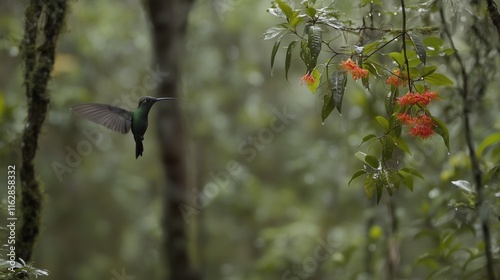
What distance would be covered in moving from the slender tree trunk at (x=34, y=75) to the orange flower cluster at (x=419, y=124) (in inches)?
44.6

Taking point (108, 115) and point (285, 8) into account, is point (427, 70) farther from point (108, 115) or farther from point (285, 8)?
point (108, 115)

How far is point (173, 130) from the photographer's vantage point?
3156 mm

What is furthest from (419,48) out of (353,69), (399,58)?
(353,69)

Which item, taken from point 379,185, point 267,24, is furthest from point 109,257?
point 379,185

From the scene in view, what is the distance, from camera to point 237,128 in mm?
6996

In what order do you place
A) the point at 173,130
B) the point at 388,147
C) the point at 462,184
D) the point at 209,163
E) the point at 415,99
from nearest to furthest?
the point at 415,99 < the point at 388,147 < the point at 462,184 < the point at 173,130 < the point at 209,163

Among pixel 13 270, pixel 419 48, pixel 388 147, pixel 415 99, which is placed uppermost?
pixel 419 48

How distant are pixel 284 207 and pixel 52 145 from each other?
→ 278 centimetres

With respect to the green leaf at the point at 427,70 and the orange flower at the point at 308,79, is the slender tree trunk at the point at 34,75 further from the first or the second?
the green leaf at the point at 427,70

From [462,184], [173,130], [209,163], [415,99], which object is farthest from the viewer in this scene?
[209,163]

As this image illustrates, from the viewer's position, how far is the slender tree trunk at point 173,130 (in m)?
3.08

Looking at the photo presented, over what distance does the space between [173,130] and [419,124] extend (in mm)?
2013

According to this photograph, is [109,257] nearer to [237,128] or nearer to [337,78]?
[237,128]

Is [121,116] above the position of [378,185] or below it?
above
